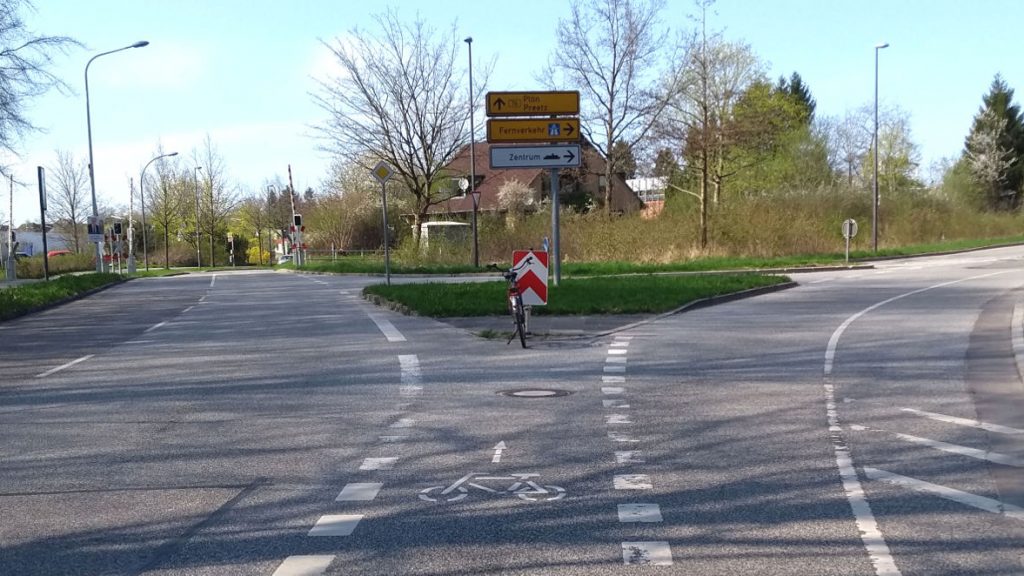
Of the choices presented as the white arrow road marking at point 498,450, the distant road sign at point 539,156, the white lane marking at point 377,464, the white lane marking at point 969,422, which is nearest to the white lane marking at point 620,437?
the white arrow road marking at point 498,450

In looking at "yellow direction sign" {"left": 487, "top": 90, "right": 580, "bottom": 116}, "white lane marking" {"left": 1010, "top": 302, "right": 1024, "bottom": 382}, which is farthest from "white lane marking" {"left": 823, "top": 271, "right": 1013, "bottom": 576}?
"yellow direction sign" {"left": 487, "top": 90, "right": 580, "bottom": 116}

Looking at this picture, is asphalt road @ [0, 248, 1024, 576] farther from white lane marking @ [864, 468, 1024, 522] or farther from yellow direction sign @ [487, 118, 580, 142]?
yellow direction sign @ [487, 118, 580, 142]

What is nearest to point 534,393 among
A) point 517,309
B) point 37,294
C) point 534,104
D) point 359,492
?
point 359,492

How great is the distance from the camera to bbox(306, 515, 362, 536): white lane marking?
5.15 meters

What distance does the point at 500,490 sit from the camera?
600 cm

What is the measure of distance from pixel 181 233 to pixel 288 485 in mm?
80092

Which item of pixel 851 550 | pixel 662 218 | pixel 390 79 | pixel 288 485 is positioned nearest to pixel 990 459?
pixel 851 550

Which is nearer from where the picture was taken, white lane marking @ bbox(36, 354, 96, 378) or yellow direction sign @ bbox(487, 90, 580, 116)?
white lane marking @ bbox(36, 354, 96, 378)

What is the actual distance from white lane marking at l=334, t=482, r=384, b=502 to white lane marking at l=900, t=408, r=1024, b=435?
4997 mm

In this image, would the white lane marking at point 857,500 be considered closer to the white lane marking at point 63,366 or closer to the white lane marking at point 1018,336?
the white lane marking at point 1018,336

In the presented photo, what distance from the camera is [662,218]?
41.9 m

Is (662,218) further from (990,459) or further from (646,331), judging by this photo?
(990,459)

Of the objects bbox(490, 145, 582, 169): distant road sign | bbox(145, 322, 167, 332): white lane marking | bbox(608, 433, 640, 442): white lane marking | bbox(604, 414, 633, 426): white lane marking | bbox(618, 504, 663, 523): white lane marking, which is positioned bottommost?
bbox(145, 322, 167, 332): white lane marking

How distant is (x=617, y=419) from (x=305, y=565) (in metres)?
4.19
